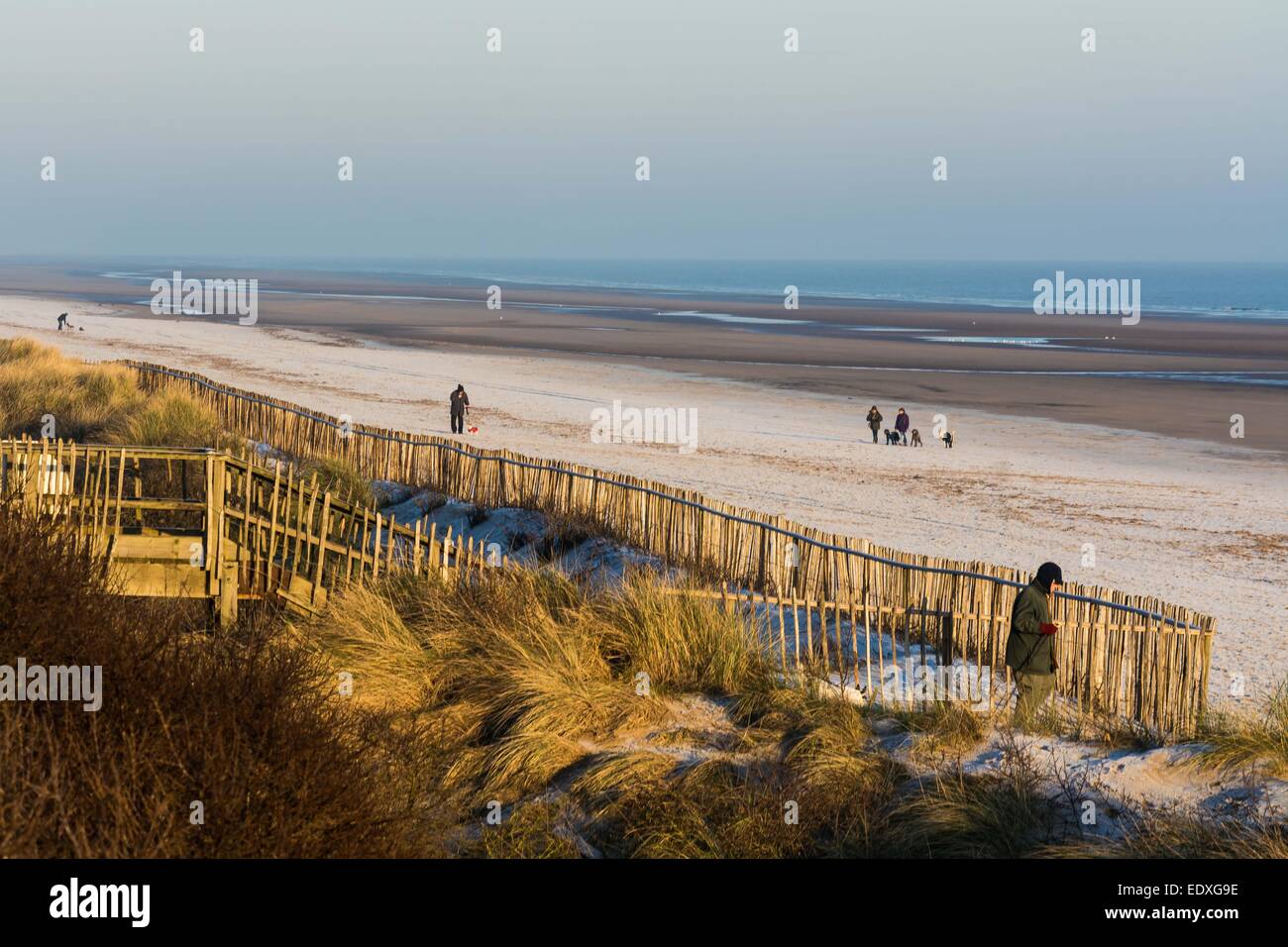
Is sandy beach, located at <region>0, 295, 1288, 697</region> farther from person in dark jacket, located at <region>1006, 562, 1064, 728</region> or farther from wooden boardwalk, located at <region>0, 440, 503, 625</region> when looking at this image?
wooden boardwalk, located at <region>0, 440, 503, 625</region>

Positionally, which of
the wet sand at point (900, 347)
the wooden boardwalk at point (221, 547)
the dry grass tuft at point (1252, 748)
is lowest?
the dry grass tuft at point (1252, 748)

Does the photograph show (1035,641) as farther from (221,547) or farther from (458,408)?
(458,408)

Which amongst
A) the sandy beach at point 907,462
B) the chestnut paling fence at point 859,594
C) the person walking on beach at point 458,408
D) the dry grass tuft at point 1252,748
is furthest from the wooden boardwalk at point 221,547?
the person walking on beach at point 458,408

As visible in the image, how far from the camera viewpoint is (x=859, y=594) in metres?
11.6

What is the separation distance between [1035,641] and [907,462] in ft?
54.9

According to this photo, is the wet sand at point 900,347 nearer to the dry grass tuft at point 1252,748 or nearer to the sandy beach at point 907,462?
the sandy beach at point 907,462

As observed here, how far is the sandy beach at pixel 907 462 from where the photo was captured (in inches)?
640

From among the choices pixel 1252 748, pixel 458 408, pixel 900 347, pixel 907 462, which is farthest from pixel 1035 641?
pixel 900 347

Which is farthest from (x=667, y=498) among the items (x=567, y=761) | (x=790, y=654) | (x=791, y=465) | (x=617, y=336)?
(x=617, y=336)

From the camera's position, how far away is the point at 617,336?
63344mm

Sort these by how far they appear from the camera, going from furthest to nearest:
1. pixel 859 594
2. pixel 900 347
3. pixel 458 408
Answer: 1. pixel 900 347
2. pixel 458 408
3. pixel 859 594

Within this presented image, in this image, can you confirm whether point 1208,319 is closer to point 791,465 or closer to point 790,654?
point 791,465

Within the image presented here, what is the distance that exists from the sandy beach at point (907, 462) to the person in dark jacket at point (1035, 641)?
3.19 meters
